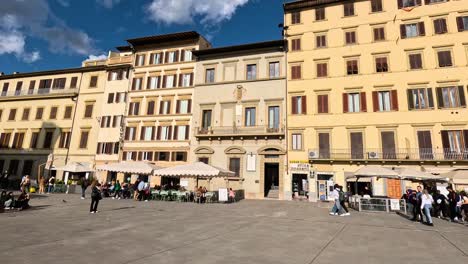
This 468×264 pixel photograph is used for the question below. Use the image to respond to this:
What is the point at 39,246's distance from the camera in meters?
7.14

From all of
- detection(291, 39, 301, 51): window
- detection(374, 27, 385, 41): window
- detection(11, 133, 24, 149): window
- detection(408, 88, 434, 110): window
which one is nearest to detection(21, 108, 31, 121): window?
detection(11, 133, 24, 149): window

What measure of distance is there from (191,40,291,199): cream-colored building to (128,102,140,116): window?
25.4 ft

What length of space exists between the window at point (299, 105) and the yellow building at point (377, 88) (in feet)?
0.33

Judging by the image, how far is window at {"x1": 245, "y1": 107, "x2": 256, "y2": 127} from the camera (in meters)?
29.7

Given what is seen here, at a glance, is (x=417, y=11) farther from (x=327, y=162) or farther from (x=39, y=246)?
(x=39, y=246)

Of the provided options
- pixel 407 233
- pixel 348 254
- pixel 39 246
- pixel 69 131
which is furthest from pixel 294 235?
pixel 69 131

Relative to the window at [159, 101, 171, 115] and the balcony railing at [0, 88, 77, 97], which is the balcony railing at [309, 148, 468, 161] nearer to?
the window at [159, 101, 171, 115]

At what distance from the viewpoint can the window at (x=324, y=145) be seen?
26422 mm

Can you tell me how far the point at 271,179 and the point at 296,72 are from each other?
11666mm

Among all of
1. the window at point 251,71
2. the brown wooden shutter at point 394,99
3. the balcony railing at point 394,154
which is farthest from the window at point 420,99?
the window at point 251,71

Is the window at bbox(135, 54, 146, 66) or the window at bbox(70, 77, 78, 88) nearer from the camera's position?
the window at bbox(135, 54, 146, 66)

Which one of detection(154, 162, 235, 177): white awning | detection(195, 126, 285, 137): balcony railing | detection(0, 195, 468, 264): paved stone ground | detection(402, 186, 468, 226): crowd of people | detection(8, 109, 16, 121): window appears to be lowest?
detection(0, 195, 468, 264): paved stone ground

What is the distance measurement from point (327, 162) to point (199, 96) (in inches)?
614

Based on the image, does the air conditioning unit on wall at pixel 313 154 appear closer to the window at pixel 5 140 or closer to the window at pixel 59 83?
the window at pixel 59 83
